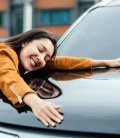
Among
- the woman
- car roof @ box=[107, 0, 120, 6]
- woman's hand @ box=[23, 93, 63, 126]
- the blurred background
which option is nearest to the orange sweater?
the woman

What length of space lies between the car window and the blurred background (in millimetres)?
39678

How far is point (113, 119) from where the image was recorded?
2068 mm

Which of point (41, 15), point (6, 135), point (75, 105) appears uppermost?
point (75, 105)

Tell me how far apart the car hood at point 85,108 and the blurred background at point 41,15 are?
135ft

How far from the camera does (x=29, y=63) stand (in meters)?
2.86

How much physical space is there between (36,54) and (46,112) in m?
0.76

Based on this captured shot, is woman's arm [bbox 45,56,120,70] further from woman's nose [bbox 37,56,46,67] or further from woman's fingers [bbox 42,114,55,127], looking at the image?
woman's fingers [bbox 42,114,55,127]

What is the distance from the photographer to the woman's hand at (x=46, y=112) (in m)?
2.10

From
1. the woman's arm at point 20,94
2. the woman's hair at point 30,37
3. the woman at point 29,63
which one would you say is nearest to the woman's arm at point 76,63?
the woman at point 29,63

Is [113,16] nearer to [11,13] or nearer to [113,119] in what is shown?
[113,119]

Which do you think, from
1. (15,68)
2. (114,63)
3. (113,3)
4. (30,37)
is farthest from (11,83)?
(113,3)

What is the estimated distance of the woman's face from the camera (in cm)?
Answer: 283

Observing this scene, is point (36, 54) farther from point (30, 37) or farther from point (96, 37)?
point (96, 37)

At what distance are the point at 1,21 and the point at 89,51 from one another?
42.3m
